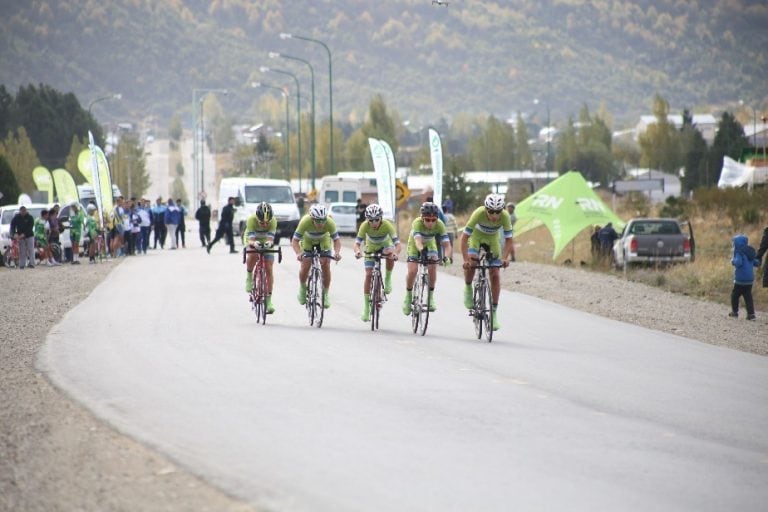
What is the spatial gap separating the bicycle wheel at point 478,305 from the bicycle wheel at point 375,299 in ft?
4.97

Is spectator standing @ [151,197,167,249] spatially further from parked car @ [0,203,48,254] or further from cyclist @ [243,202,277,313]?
cyclist @ [243,202,277,313]

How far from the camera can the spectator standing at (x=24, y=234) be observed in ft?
115

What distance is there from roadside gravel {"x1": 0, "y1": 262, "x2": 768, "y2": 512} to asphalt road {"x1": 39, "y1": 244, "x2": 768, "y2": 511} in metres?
0.23

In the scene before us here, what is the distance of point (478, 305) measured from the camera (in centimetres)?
1739

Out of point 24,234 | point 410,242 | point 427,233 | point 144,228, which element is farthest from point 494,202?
point 144,228

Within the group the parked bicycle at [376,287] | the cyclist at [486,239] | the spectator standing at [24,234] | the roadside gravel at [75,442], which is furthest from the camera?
the spectator standing at [24,234]

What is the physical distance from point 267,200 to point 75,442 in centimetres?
4253

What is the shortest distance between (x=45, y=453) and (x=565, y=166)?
167265 mm

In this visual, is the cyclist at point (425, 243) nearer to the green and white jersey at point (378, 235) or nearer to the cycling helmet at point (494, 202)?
the green and white jersey at point (378, 235)

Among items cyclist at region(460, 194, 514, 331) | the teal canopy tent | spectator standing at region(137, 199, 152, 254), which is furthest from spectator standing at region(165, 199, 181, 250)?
cyclist at region(460, 194, 514, 331)

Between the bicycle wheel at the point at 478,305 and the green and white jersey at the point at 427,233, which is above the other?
the green and white jersey at the point at 427,233

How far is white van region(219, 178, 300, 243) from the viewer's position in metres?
50.7

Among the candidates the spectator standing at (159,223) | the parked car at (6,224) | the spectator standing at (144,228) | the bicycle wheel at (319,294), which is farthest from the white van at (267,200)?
the bicycle wheel at (319,294)

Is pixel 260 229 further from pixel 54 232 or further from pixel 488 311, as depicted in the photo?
pixel 54 232
